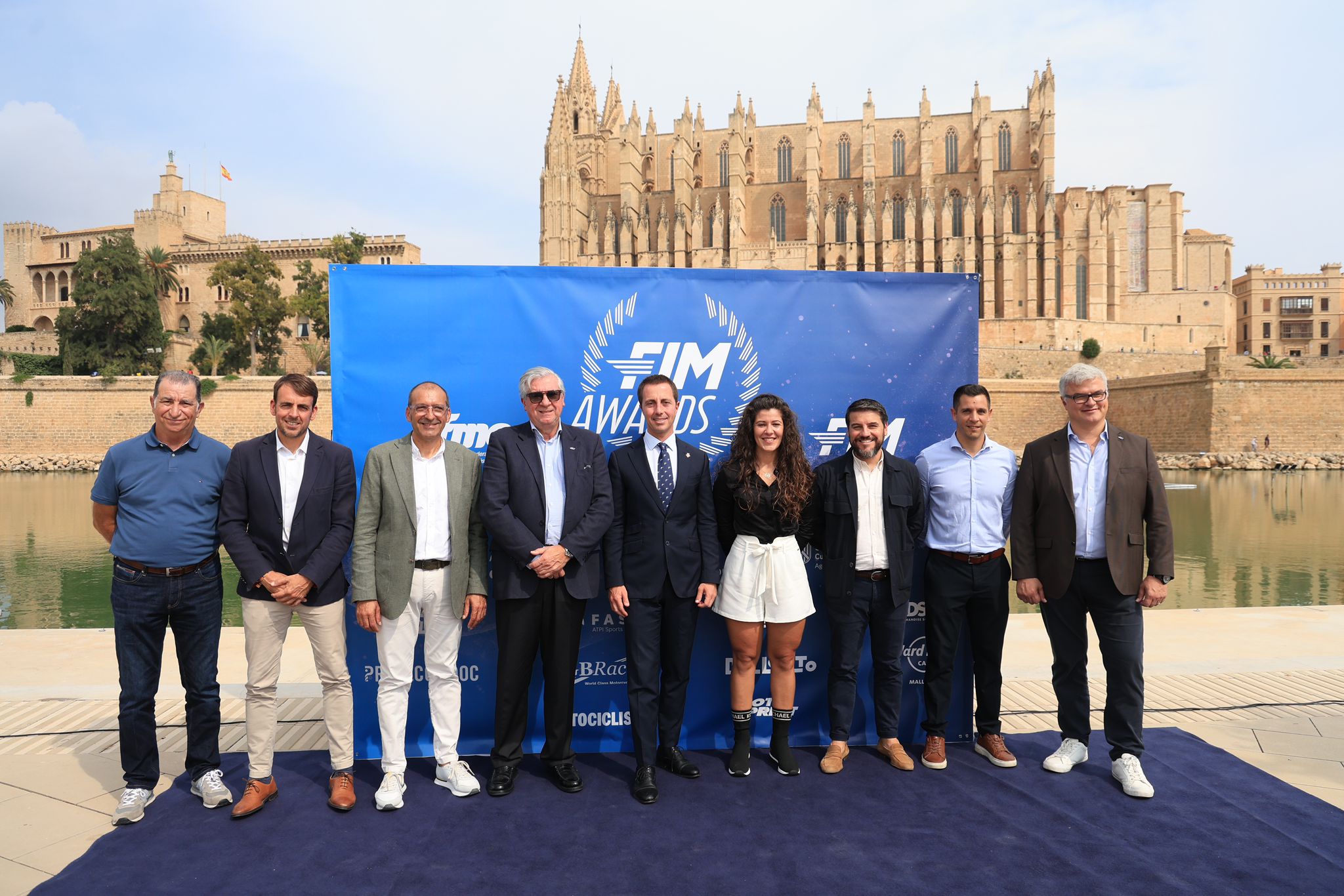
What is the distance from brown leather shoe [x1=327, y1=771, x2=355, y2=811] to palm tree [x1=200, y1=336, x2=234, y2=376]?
41356mm

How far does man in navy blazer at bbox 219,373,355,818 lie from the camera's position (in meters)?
3.12

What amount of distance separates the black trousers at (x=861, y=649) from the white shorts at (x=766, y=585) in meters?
0.22

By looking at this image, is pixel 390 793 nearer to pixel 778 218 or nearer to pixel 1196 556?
pixel 1196 556

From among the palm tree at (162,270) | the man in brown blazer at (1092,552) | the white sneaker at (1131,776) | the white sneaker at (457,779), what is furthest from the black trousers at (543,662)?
the palm tree at (162,270)

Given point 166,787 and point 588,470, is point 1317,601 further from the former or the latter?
point 166,787

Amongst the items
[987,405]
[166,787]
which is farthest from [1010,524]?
[166,787]

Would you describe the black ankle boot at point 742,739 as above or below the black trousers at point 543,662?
below

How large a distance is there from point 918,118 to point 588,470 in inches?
2186

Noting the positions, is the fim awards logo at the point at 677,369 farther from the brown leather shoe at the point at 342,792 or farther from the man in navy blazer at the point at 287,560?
the brown leather shoe at the point at 342,792

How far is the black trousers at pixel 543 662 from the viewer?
11.0 feet

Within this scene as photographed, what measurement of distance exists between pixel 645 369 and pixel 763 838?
2191 millimetres

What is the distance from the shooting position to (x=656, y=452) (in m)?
3.53

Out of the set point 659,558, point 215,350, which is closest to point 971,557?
point 659,558

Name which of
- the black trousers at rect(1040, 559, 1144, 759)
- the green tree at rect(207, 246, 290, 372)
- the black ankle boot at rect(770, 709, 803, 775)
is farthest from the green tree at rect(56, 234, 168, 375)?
the black trousers at rect(1040, 559, 1144, 759)
